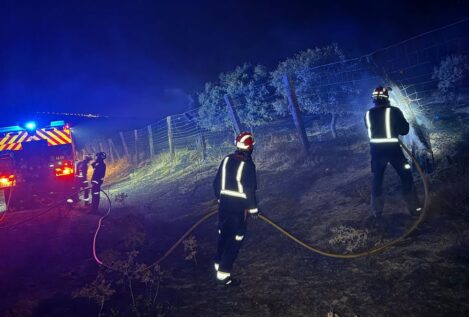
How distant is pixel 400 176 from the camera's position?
4.95 meters

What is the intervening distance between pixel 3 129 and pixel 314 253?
359 inches

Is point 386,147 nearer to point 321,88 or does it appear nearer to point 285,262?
point 285,262

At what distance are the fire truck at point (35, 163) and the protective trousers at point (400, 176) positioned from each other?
8.36 metres

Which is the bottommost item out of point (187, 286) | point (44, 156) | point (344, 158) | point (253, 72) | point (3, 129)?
point (187, 286)

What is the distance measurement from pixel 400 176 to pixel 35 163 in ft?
30.9

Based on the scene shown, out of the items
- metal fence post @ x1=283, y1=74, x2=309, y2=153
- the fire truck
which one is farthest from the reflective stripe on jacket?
the fire truck

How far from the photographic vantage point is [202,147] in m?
13.6

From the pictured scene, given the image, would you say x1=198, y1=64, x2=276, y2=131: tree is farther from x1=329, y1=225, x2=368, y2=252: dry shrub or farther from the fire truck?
x1=329, y1=225, x2=368, y2=252: dry shrub

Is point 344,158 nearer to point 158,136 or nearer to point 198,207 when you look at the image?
point 198,207

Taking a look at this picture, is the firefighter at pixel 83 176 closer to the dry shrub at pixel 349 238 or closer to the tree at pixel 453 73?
the dry shrub at pixel 349 238

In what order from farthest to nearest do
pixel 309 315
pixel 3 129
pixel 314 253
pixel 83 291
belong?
pixel 3 129 < pixel 314 253 < pixel 83 291 < pixel 309 315

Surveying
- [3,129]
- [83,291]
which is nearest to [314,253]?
[83,291]

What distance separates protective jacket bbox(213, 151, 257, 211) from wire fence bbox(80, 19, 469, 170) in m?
3.53

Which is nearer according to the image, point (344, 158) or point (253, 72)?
point (344, 158)
